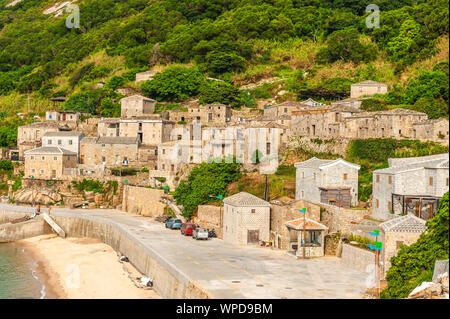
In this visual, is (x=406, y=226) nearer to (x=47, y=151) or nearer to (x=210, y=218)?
(x=210, y=218)

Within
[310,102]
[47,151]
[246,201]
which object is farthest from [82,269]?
[310,102]

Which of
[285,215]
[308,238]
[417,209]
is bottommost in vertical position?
[308,238]

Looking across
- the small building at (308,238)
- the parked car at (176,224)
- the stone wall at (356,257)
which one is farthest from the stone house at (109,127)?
the stone wall at (356,257)

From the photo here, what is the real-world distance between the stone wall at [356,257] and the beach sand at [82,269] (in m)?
10.1

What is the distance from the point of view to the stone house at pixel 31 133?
64250 millimetres

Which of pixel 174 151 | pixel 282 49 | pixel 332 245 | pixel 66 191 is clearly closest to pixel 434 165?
pixel 332 245

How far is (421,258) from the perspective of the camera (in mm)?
20469

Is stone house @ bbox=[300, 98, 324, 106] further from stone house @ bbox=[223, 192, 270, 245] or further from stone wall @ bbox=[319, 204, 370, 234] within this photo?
stone wall @ bbox=[319, 204, 370, 234]

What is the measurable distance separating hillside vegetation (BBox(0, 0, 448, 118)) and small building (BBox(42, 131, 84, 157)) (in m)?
10.6

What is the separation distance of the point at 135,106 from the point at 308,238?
136ft

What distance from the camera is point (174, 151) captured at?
54500 millimetres

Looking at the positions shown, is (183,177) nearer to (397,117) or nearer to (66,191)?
(66,191)

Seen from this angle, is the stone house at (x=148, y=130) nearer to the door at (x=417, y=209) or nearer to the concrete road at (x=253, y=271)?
the concrete road at (x=253, y=271)
